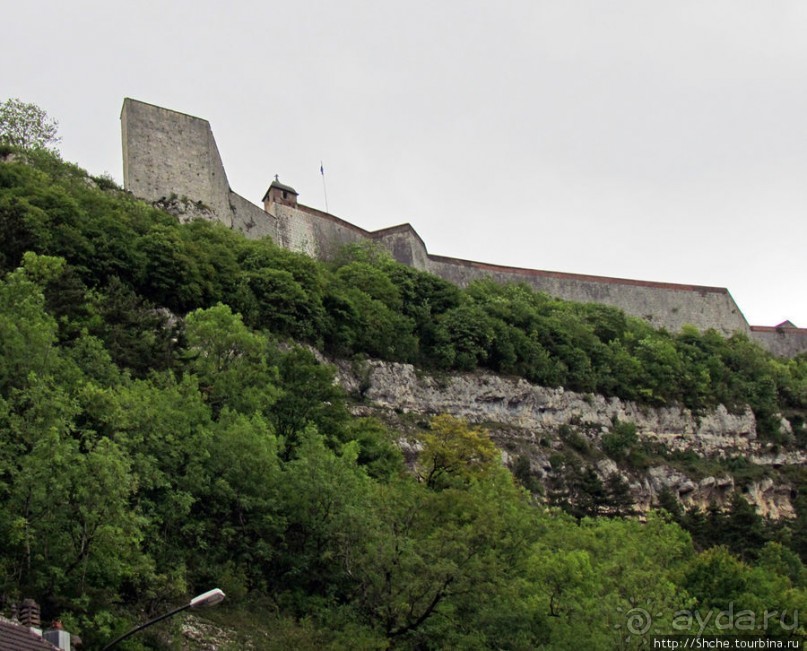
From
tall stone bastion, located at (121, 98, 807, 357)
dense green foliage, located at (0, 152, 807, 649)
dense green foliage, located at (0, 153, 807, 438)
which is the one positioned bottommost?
dense green foliage, located at (0, 152, 807, 649)

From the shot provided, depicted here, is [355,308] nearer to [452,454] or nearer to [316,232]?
[452,454]

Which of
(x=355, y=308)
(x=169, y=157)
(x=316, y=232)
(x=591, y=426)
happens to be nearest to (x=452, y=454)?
(x=355, y=308)

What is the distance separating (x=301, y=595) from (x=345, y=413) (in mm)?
10290

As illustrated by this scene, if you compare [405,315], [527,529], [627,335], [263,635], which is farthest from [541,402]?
[263,635]

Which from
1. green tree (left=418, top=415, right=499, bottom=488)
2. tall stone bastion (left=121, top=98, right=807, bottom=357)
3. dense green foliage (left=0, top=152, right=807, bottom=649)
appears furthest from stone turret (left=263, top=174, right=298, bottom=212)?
green tree (left=418, top=415, right=499, bottom=488)

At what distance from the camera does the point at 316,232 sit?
2459 inches

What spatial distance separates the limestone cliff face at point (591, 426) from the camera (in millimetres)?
50031

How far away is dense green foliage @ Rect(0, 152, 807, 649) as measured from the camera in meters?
23.8

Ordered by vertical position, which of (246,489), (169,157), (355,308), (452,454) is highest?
(169,157)

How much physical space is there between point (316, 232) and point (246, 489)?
3281cm

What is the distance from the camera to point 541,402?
179 feet

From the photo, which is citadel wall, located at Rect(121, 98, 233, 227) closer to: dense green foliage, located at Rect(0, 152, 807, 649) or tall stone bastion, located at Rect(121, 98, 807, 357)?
tall stone bastion, located at Rect(121, 98, 807, 357)

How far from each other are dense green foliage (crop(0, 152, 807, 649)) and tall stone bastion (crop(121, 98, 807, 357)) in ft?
14.3

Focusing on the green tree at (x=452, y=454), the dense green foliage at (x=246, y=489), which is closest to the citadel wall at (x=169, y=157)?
the dense green foliage at (x=246, y=489)
